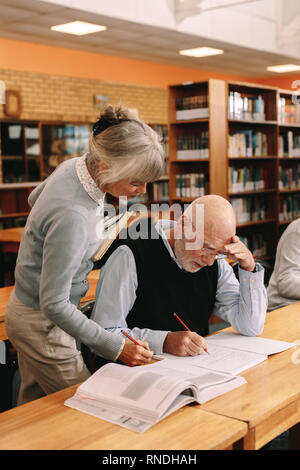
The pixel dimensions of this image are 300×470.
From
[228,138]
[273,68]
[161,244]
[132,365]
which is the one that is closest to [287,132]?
[228,138]

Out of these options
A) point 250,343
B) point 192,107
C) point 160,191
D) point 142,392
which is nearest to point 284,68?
point 160,191

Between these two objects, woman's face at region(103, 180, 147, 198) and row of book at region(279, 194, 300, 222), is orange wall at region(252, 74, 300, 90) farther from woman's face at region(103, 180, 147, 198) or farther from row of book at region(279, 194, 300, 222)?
woman's face at region(103, 180, 147, 198)

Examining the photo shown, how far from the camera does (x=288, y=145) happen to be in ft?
23.5

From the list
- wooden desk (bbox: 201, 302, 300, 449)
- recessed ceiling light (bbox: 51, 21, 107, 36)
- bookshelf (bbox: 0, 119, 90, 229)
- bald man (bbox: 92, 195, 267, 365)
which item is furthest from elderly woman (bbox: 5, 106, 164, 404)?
bookshelf (bbox: 0, 119, 90, 229)

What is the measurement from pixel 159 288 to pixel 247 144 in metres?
4.60

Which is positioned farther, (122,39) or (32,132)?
(32,132)

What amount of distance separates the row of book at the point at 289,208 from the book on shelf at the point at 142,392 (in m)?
5.75

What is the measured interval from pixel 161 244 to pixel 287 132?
5547 mm

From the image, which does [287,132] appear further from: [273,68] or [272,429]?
[272,429]

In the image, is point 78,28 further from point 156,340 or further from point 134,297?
point 156,340

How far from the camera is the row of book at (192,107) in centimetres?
570

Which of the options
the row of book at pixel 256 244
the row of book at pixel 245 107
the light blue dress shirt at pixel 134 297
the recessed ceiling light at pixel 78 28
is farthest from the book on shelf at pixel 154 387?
the recessed ceiling light at pixel 78 28

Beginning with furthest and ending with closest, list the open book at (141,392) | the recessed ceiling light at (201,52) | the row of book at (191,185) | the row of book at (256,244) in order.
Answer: the recessed ceiling light at (201,52) < the row of book at (256,244) < the row of book at (191,185) < the open book at (141,392)

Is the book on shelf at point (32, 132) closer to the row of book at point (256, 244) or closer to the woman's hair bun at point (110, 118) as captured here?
the row of book at point (256, 244)
